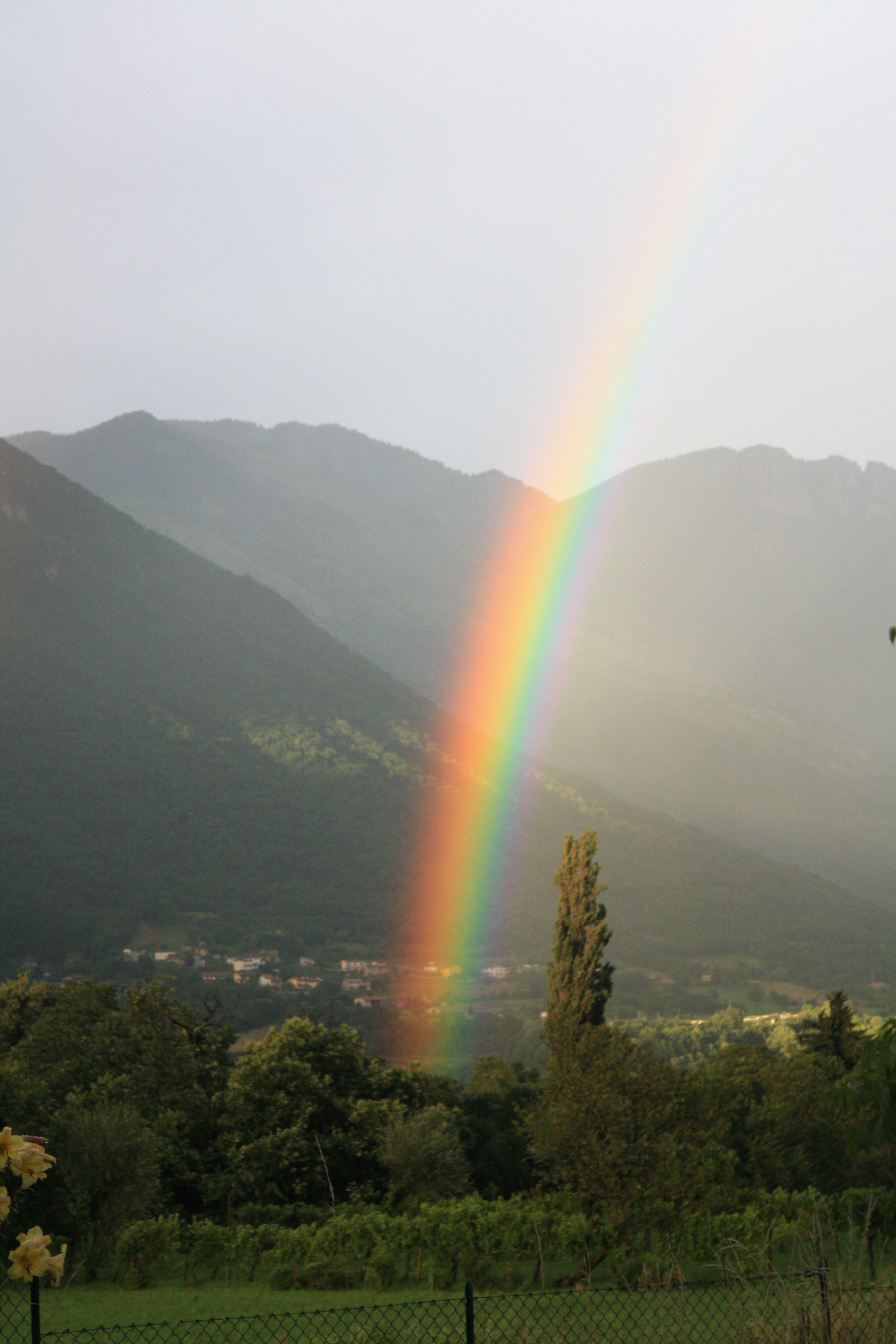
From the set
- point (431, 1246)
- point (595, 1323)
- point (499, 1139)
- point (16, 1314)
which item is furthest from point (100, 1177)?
point (499, 1139)

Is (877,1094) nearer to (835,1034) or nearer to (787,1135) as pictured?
(787,1135)

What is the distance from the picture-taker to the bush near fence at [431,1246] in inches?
603

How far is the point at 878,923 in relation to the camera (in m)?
129

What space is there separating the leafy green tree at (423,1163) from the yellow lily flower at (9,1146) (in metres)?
18.0

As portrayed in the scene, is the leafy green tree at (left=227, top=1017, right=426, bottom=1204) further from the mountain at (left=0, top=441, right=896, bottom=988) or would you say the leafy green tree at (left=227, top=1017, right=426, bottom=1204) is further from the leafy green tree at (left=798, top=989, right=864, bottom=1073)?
the mountain at (left=0, top=441, right=896, bottom=988)

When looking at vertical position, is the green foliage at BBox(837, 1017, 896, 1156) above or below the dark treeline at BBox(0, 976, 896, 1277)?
above

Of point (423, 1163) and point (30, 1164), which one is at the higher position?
point (30, 1164)

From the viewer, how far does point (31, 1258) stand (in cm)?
484

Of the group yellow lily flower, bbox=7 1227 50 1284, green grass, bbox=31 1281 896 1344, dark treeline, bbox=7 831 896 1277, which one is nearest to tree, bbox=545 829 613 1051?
dark treeline, bbox=7 831 896 1277

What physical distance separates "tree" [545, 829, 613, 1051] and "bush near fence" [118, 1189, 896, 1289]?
1364 centimetres

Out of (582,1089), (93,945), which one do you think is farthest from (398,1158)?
(93,945)

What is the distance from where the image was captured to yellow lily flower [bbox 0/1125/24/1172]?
4.85m

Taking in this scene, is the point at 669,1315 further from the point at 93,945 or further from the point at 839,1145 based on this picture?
A: the point at 93,945

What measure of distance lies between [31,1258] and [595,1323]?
5850mm
